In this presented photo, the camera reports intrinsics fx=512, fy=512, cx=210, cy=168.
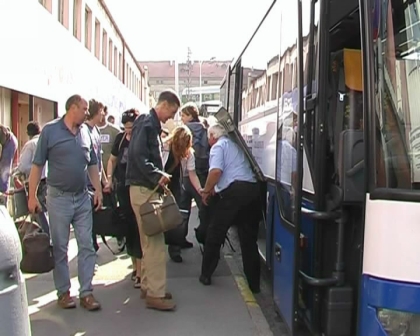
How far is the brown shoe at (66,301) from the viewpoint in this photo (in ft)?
15.7

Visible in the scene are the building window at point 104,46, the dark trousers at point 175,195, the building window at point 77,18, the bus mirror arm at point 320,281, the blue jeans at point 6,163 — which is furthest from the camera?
the building window at point 104,46

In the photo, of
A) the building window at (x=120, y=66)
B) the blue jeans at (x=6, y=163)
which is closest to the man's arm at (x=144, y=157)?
the blue jeans at (x=6, y=163)

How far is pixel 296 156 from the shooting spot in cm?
338

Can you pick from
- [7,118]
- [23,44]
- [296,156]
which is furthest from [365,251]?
[7,118]

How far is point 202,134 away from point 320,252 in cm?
423

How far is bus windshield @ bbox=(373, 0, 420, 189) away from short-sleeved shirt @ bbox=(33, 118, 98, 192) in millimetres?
2835

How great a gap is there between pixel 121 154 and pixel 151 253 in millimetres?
1659

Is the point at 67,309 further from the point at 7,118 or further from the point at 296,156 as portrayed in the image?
the point at 7,118

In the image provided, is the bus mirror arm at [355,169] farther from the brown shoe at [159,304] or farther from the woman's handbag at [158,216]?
the brown shoe at [159,304]

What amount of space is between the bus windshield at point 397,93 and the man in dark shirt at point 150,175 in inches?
91.2

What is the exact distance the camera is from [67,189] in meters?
4.61

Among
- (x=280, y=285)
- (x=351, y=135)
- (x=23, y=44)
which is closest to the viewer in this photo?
(x=351, y=135)

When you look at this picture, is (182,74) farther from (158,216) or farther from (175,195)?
(158,216)

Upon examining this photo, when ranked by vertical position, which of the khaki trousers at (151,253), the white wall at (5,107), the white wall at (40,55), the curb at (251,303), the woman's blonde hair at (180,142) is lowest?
the curb at (251,303)
